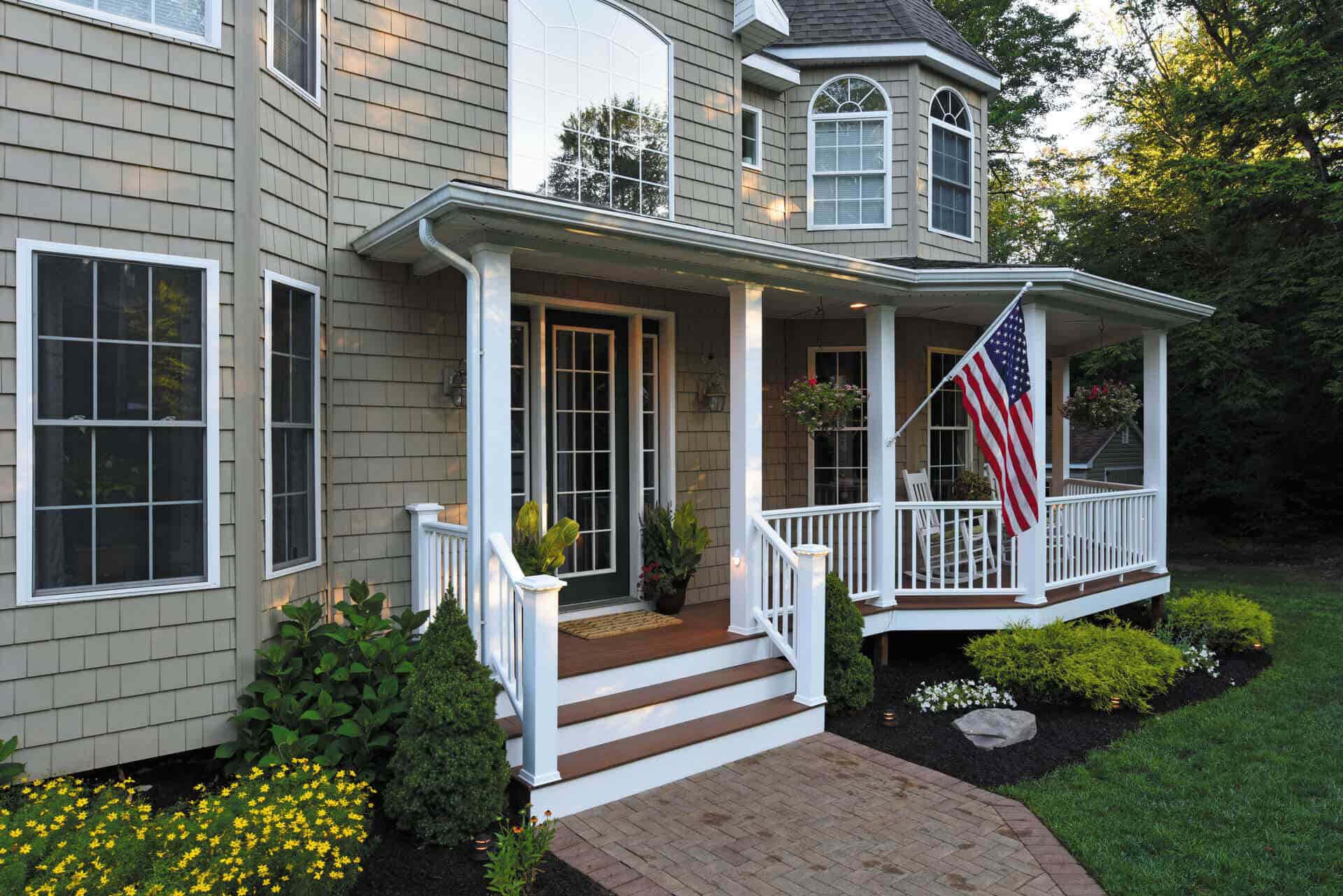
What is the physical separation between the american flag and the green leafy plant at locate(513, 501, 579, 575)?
3.03m

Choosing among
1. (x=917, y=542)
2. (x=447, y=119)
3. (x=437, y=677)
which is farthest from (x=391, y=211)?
(x=917, y=542)

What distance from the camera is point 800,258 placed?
241 inches

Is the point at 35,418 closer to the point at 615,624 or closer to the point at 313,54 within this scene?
the point at 313,54

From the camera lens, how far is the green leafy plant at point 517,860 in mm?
3533

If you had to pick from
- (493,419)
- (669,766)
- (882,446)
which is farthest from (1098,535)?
(493,419)

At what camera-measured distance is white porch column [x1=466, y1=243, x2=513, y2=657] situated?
15.8 feet

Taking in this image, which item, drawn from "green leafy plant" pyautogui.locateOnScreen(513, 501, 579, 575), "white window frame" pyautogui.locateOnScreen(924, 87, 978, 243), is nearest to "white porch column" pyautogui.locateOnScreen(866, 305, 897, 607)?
"white window frame" pyautogui.locateOnScreen(924, 87, 978, 243)

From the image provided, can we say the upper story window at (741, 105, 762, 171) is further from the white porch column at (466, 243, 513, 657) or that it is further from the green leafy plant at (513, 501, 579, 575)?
the green leafy plant at (513, 501, 579, 575)

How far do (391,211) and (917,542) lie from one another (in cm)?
558

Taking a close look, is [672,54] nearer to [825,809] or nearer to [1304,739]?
[825,809]

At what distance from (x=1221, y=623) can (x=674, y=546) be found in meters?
5.06

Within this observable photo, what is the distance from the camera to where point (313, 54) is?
5332mm

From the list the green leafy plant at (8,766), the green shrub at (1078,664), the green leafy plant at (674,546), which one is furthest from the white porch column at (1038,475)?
the green leafy plant at (8,766)

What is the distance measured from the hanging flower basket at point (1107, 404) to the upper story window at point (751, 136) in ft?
12.9
